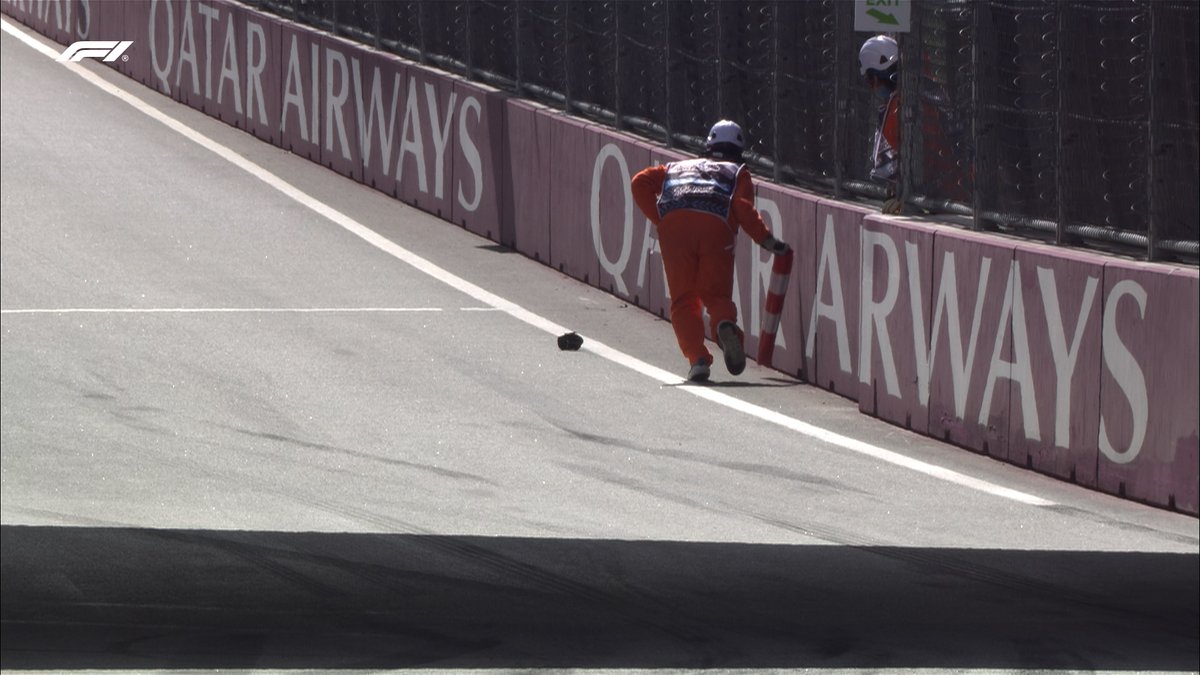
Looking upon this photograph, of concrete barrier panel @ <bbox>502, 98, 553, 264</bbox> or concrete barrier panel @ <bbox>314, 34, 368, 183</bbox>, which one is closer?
concrete barrier panel @ <bbox>502, 98, 553, 264</bbox>

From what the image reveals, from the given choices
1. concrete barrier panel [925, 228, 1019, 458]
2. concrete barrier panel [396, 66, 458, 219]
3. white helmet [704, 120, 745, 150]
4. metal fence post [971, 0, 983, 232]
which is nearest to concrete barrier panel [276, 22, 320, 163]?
concrete barrier panel [396, 66, 458, 219]

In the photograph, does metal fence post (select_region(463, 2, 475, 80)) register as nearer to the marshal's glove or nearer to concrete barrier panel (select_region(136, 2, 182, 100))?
the marshal's glove

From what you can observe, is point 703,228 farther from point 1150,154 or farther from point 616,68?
point 616,68

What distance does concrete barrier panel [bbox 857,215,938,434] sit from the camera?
12.3 m

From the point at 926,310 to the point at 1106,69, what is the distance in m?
1.98

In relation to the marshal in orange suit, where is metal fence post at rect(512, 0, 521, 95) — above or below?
below

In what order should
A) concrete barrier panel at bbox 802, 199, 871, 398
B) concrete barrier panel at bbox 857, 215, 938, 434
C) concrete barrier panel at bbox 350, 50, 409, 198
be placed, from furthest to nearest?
concrete barrier panel at bbox 350, 50, 409, 198
concrete barrier panel at bbox 802, 199, 871, 398
concrete barrier panel at bbox 857, 215, 938, 434

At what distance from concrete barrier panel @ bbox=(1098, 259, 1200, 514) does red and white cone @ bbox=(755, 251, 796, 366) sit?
9.71 feet

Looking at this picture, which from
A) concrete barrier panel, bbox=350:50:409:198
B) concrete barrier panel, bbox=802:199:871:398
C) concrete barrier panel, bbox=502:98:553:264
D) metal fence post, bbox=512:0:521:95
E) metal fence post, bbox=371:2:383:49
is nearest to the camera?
concrete barrier panel, bbox=802:199:871:398

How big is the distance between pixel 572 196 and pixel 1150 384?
8853 mm

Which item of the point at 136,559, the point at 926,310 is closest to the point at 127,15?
the point at 136,559

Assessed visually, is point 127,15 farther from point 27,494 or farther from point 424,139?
point 424,139

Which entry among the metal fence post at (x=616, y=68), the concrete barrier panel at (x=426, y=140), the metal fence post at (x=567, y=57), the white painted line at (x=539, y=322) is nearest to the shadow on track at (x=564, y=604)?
the white painted line at (x=539, y=322)

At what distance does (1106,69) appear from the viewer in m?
10.8
